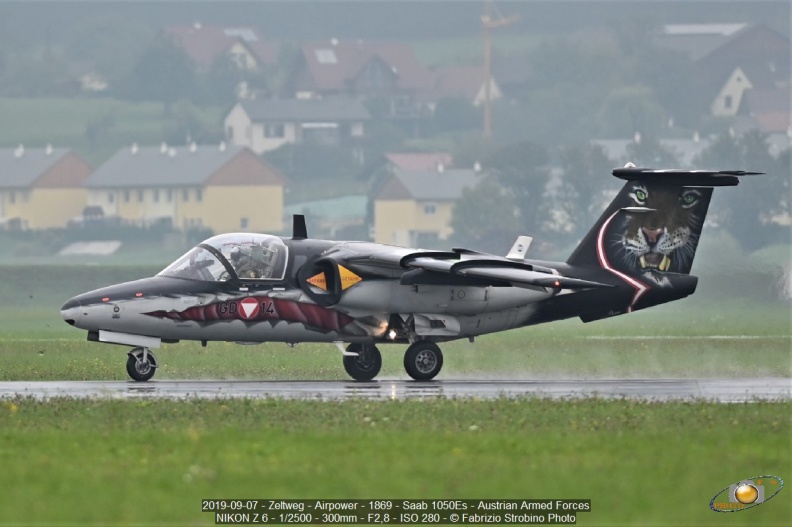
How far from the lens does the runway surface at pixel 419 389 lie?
76.1ft

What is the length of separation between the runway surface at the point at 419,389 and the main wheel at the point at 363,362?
37 cm

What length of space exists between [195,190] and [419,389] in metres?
96.6

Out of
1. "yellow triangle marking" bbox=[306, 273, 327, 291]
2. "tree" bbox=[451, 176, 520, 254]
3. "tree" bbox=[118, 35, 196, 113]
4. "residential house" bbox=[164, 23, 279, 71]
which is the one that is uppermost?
"residential house" bbox=[164, 23, 279, 71]

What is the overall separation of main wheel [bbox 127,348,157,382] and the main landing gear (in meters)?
3.33

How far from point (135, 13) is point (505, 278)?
17639 cm

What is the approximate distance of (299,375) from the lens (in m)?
29.7

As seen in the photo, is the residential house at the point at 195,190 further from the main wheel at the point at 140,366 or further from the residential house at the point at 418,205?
the main wheel at the point at 140,366

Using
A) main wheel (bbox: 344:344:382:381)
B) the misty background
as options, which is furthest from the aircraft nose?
the misty background

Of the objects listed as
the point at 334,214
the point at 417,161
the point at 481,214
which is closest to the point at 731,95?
the point at 417,161

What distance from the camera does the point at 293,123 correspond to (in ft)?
495

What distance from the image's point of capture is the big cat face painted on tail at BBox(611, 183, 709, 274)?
92.0 feet

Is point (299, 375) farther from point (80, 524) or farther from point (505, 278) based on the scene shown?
point (80, 524)

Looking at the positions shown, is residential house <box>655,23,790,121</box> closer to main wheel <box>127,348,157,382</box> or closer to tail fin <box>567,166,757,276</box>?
tail fin <box>567,166,757,276</box>

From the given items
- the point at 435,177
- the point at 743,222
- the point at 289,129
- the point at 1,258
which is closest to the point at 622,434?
the point at 743,222
